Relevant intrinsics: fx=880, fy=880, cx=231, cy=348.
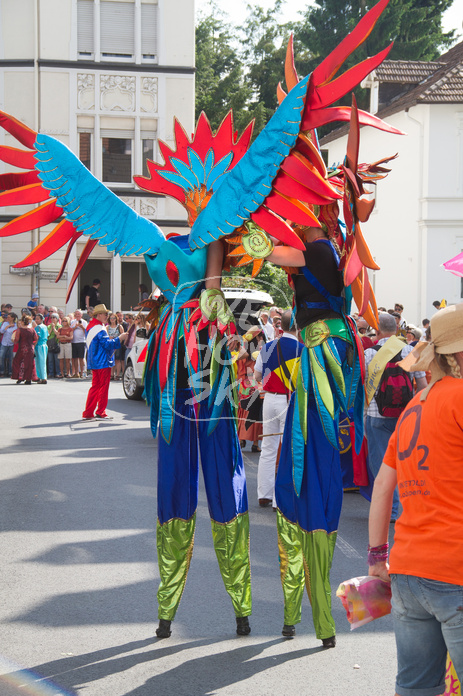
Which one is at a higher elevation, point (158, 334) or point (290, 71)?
point (290, 71)

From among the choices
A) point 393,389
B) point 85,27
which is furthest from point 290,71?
point 85,27

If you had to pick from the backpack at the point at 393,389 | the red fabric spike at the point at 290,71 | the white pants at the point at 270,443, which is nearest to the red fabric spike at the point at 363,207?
the red fabric spike at the point at 290,71

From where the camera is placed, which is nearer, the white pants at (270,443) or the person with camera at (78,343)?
the white pants at (270,443)

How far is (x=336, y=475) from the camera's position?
432cm

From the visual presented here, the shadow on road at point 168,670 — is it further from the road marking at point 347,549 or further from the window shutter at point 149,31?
the window shutter at point 149,31

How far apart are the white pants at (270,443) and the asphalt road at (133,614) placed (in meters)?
0.25

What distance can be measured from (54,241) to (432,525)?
9.01 feet

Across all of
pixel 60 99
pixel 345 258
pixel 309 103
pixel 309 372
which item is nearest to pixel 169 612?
pixel 309 372

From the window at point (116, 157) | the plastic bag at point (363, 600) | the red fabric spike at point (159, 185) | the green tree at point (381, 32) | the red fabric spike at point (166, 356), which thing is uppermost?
the green tree at point (381, 32)

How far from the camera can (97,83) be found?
91.8 feet

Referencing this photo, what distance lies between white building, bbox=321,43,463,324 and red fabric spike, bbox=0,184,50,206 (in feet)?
77.6

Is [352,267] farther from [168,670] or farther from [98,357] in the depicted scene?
[98,357]

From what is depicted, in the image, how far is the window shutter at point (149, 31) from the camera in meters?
28.0

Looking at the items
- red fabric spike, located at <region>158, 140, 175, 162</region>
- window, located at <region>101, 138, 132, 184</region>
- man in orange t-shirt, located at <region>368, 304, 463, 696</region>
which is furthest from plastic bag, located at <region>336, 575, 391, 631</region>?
window, located at <region>101, 138, 132, 184</region>
